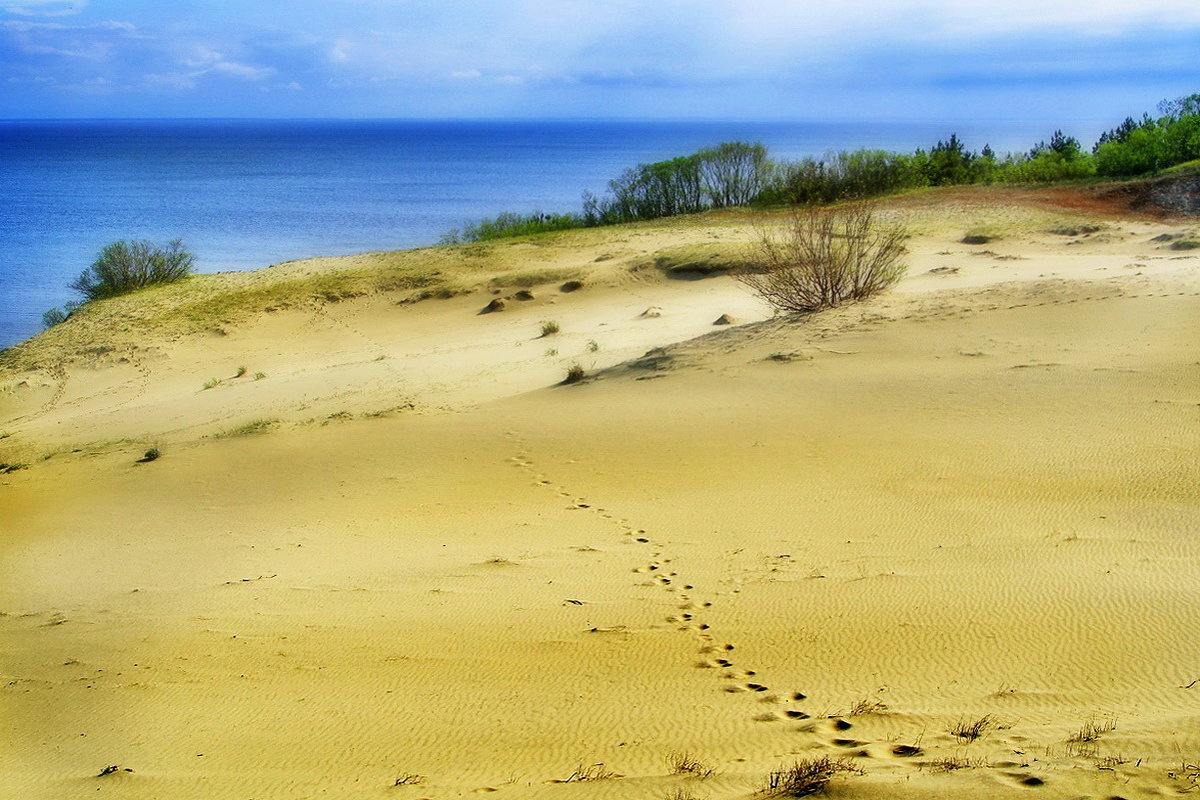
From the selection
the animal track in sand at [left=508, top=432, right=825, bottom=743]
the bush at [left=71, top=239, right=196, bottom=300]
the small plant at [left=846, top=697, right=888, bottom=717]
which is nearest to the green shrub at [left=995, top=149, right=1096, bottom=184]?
the bush at [left=71, top=239, right=196, bottom=300]

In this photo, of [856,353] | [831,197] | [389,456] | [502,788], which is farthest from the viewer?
[831,197]

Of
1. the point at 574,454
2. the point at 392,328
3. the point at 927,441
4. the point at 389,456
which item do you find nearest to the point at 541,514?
the point at 574,454

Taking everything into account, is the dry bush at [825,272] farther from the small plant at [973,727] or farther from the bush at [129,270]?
the bush at [129,270]

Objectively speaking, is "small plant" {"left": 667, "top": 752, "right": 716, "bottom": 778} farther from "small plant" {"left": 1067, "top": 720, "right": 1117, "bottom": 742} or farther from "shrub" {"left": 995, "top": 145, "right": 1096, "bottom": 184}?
"shrub" {"left": 995, "top": 145, "right": 1096, "bottom": 184}

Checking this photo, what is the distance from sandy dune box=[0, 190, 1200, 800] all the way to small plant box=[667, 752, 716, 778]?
4 centimetres

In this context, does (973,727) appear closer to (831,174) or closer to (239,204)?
(831,174)

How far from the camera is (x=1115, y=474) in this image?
8.16 metres

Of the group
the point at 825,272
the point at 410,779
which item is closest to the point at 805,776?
the point at 410,779

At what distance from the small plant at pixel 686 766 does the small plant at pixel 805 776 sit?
0.32 meters

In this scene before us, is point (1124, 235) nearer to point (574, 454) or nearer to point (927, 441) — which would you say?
point (927, 441)

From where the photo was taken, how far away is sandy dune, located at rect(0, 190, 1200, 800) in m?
4.72

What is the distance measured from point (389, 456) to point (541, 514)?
3.21m

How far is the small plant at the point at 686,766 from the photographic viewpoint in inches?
169

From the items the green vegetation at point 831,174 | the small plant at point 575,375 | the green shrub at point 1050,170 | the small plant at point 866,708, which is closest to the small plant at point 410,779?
the small plant at point 866,708
